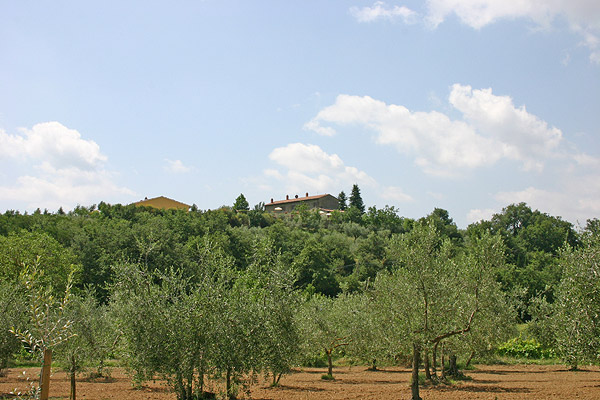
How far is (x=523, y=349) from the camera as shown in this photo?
42.8m

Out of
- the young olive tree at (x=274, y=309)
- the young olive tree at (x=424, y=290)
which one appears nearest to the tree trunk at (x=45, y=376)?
the young olive tree at (x=274, y=309)

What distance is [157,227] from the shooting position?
246ft

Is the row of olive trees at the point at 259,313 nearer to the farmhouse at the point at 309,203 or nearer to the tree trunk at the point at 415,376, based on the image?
the tree trunk at the point at 415,376

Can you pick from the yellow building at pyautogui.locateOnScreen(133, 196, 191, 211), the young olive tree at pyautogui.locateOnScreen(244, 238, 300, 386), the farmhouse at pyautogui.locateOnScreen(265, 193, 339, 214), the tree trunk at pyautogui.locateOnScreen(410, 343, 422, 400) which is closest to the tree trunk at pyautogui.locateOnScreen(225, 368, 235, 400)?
the young olive tree at pyautogui.locateOnScreen(244, 238, 300, 386)

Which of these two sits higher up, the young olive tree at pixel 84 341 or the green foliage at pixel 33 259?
the green foliage at pixel 33 259

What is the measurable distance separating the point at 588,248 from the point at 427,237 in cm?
591

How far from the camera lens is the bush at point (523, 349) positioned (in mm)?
42131

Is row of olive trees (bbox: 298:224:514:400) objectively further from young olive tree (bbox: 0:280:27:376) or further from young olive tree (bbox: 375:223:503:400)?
young olive tree (bbox: 0:280:27:376)

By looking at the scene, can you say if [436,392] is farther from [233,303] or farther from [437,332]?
[233,303]

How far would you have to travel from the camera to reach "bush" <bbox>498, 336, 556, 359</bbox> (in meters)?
42.1

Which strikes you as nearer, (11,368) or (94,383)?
(94,383)

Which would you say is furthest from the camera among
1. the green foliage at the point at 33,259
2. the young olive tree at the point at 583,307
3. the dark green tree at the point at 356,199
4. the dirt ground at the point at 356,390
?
the dark green tree at the point at 356,199

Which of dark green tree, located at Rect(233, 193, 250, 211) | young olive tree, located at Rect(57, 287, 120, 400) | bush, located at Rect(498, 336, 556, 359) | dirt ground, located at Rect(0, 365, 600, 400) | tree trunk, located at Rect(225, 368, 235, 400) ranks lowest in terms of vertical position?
bush, located at Rect(498, 336, 556, 359)

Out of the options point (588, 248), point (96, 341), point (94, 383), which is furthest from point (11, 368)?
point (588, 248)
